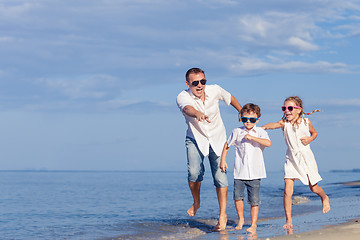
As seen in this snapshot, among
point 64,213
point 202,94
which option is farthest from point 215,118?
point 64,213

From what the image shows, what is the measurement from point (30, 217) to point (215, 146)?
711 cm

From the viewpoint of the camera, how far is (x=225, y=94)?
743 cm

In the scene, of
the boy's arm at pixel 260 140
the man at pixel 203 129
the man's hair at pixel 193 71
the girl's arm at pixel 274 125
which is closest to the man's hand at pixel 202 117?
the man at pixel 203 129

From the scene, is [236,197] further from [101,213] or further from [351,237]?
[101,213]

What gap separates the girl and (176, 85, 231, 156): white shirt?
2.53 feet

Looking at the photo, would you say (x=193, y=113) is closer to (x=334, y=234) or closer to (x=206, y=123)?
(x=206, y=123)

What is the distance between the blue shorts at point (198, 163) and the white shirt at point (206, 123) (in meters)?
0.11

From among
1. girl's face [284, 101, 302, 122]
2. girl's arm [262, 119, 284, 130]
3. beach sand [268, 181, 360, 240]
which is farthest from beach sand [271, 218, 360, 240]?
girl's face [284, 101, 302, 122]

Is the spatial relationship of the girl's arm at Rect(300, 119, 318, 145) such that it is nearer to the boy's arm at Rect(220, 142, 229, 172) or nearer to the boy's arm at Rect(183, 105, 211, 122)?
the boy's arm at Rect(220, 142, 229, 172)

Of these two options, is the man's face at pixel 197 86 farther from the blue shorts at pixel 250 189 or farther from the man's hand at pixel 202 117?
the blue shorts at pixel 250 189

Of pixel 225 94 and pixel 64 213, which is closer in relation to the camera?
pixel 225 94

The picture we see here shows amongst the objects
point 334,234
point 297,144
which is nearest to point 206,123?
point 297,144

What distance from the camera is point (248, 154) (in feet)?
22.6

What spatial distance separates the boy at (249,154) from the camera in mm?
6898
